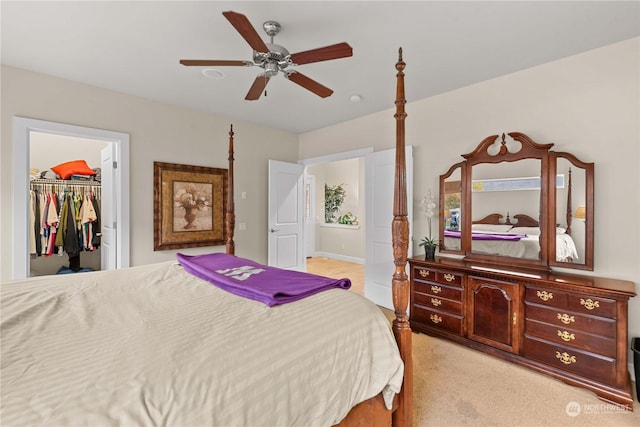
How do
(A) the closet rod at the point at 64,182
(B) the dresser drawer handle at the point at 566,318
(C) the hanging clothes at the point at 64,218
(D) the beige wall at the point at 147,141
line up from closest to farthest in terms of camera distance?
(B) the dresser drawer handle at the point at 566,318 → (D) the beige wall at the point at 147,141 → (C) the hanging clothes at the point at 64,218 → (A) the closet rod at the point at 64,182

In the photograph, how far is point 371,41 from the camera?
2268mm

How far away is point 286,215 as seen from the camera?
4828 mm

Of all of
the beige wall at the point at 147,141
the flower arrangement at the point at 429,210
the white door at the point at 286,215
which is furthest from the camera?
the white door at the point at 286,215

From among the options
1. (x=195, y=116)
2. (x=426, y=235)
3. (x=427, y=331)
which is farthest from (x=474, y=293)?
(x=195, y=116)

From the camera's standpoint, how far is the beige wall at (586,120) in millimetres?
2260

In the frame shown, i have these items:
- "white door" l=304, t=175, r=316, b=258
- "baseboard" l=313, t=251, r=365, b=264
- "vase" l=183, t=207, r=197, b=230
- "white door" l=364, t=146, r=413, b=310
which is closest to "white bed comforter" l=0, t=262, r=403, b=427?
"vase" l=183, t=207, r=197, b=230

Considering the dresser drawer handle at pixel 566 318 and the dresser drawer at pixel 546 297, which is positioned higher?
the dresser drawer at pixel 546 297

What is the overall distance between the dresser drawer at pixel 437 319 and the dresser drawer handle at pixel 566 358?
0.73 meters

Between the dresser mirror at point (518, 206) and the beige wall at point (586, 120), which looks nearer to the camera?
the beige wall at point (586, 120)

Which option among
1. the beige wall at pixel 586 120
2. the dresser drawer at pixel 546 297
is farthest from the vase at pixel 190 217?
the dresser drawer at pixel 546 297

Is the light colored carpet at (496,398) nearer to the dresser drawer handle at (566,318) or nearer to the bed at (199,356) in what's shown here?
the dresser drawer handle at (566,318)

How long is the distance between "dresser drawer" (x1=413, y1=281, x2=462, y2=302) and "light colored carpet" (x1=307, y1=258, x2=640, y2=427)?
522mm

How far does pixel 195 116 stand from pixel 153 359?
3.64 metres

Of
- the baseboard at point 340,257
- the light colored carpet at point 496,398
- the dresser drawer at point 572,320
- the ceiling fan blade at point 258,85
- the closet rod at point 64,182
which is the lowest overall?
the light colored carpet at point 496,398
